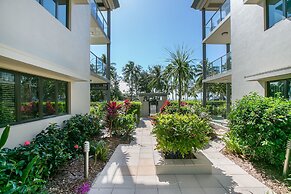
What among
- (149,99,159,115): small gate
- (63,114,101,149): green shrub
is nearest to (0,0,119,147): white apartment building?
(63,114,101,149): green shrub

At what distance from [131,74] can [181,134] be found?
4893cm

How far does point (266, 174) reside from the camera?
15.8ft

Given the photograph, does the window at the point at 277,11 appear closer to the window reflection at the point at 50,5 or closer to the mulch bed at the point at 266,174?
the mulch bed at the point at 266,174

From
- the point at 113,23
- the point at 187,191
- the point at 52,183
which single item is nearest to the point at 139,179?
the point at 187,191

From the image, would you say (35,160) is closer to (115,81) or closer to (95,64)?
(95,64)

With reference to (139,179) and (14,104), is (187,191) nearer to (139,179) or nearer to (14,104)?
(139,179)

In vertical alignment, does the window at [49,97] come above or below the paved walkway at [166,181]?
above

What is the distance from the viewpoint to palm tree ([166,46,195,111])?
10.6 m

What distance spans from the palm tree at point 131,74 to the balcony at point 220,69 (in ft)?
127

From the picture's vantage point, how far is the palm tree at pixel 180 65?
34.9 ft

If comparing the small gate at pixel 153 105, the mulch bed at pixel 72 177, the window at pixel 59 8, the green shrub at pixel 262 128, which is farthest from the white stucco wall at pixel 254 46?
the small gate at pixel 153 105

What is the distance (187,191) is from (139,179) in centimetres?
117

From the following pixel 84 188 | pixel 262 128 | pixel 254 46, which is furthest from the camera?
pixel 254 46

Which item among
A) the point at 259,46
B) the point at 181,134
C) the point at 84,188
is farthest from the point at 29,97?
the point at 259,46
